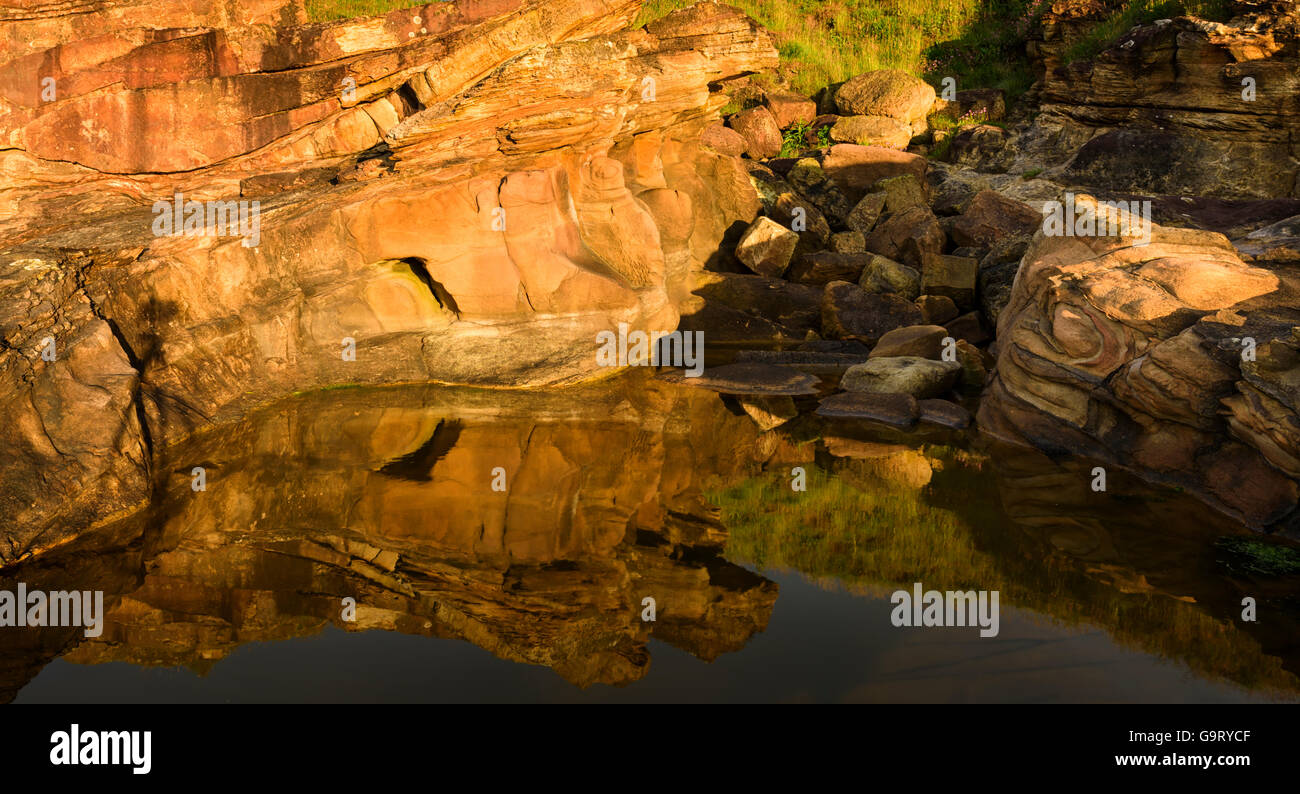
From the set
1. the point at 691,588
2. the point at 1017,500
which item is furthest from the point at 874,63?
the point at 691,588

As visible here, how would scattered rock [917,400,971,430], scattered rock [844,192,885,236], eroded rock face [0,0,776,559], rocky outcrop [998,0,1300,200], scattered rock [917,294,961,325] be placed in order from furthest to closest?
scattered rock [844,192,885,236]
rocky outcrop [998,0,1300,200]
scattered rock [917,294,961,325]
scattered rock [917,400,971,430]
eroded rock face [0,0,776,559]

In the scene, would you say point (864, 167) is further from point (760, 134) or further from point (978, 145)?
point (978, 145)

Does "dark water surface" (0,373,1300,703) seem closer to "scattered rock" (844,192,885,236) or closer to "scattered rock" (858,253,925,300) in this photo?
"scattered rock" (858,253,925,300)

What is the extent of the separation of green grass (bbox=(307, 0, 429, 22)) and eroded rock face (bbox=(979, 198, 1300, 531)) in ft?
47.4

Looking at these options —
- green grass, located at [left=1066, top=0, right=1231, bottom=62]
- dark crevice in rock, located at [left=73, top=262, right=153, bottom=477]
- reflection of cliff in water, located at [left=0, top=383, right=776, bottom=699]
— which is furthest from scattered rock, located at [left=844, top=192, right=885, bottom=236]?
dark crevice in rock, located at [left=73, top=262, right=153, bottom=477]

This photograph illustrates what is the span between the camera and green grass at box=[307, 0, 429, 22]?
20000 mm

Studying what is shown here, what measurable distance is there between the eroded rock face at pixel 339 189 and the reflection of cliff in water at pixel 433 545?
43.3 inches

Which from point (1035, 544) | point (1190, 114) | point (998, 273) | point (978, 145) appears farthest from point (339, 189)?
point (1190, 114)

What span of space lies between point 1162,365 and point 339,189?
8.95 m

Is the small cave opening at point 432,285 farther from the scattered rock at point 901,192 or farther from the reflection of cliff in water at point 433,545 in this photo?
the scattered rock at point 901,192

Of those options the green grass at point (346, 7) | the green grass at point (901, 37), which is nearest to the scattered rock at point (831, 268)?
the green grass at point (346, 7)

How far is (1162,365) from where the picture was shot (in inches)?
353

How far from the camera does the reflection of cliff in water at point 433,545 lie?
650 centimetres

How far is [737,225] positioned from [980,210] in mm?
4060
